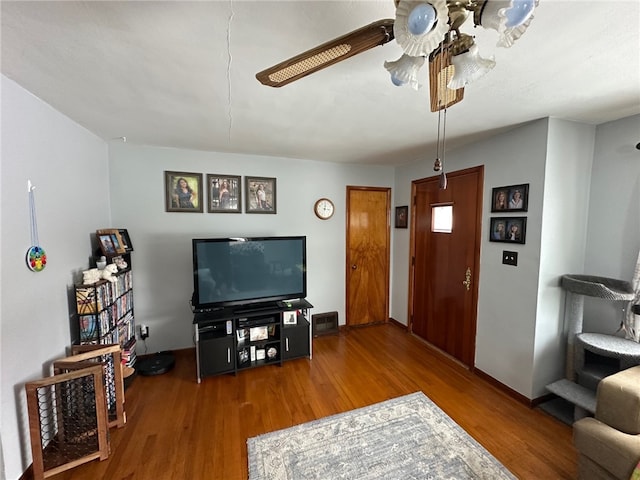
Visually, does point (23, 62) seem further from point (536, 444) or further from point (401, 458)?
point (536, 444)

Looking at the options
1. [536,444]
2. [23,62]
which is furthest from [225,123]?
[536,444]

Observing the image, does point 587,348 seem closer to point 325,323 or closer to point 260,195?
point 325,323

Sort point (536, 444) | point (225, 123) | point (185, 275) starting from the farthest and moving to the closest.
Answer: point (185, 275), point (225, 123), point (536, 444)

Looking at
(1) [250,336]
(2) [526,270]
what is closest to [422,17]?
(2) [526,270]

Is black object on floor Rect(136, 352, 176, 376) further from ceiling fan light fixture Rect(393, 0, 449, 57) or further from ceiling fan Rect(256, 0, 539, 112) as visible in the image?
ceiling fan light fixture Rect(393, 0, 449, 57)

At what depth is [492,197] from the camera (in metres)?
2.39

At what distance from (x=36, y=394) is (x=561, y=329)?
364 centimetres

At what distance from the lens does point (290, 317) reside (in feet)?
9.14

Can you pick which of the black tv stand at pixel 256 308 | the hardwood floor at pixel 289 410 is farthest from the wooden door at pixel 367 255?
the black tv stand at pixel 256 308

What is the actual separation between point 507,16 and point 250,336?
2794 millimetres

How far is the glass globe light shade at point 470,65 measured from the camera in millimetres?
874

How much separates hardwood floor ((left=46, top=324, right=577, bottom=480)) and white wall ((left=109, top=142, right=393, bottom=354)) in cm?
59

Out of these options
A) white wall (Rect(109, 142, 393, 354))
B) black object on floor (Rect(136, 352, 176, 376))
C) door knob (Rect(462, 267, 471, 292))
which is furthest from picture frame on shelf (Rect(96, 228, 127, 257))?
door knob (Rect(462, 267, 471, 292))

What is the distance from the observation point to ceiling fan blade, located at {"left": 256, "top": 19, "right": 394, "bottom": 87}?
788 mm
